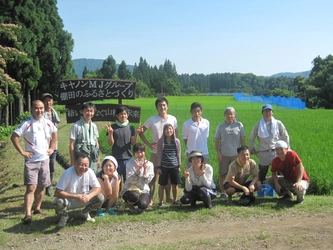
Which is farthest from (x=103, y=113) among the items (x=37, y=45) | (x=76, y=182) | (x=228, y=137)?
(x=37, y=45)

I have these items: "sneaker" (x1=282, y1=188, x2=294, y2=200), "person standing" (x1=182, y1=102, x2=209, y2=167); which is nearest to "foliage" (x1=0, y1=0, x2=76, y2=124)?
"person standing" (x1=182, y1=102, x2=209, y2=167)

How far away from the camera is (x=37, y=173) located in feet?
15.9

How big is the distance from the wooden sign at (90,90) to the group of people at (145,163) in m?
1.08

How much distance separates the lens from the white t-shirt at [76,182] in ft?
14.7

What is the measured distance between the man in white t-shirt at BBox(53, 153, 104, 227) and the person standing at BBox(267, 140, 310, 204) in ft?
8.52

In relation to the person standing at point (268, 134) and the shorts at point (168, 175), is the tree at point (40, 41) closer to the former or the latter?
the shorts at point (168, 175)

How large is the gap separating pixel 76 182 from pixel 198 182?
171 centimetres

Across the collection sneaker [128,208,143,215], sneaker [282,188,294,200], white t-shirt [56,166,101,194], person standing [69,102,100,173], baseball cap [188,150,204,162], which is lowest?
sneaker [128,208,143,215]

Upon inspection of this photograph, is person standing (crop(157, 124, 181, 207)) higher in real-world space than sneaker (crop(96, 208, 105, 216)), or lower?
higher

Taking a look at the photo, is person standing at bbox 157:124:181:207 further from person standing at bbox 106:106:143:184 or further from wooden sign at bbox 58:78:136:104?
wooden sign at bbox 58:78:136:104

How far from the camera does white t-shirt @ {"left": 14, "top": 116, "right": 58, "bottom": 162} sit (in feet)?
15.7

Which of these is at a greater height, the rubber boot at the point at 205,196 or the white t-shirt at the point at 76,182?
the white t-shirt at the point at 76,182

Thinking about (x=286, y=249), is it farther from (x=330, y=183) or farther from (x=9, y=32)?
(x=9, y=32)

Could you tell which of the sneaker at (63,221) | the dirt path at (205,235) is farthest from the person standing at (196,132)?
the sneaker at (63,221)
